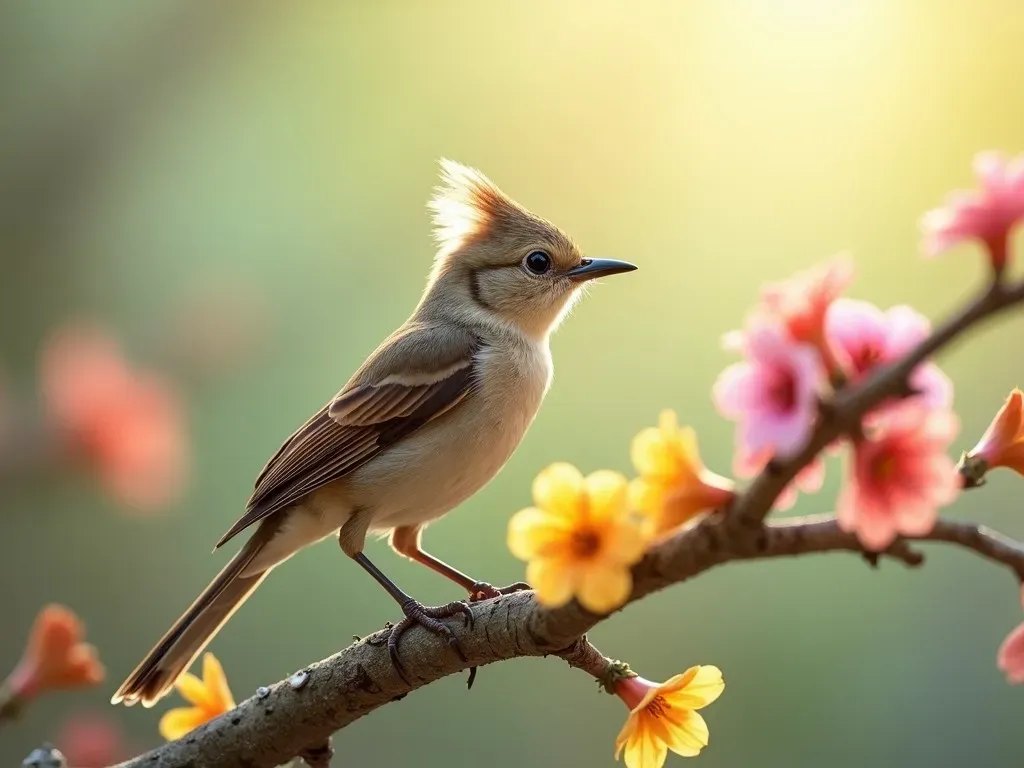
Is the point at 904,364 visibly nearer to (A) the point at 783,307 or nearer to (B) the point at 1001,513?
(A) the point at 783,307

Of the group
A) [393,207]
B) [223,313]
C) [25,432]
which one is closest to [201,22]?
[393,207]

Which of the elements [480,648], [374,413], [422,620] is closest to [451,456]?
[374,413]

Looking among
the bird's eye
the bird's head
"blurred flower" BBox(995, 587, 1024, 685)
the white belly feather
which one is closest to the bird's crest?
the bird's head

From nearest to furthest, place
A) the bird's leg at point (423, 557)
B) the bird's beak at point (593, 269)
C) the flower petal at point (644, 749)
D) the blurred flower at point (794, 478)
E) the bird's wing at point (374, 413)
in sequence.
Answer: the blurred flower at point (794, 478) < the flower petal at point (644, 749) < the bird's leg at point (423, 557) < the bird's wing at point (374, 413) < the bird's beak at point (593, 269)

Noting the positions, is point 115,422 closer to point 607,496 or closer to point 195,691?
point 195,691

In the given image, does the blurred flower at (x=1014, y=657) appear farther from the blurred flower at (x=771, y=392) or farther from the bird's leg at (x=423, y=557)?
the bird's leg at (x=423, y=557)

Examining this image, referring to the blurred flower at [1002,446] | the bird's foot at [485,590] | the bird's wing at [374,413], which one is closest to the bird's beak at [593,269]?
the bird's wing at [374,413]

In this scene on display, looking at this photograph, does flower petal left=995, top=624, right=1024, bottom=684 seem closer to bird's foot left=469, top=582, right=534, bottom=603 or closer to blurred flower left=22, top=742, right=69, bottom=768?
bird's foot left=469, top=582, right=534, bottom=603

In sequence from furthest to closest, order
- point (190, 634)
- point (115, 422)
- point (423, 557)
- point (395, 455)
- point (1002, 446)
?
point (115, 422) → point (423, 557) → point (395, 455) → point (190, 634) → point (1002, 446)
